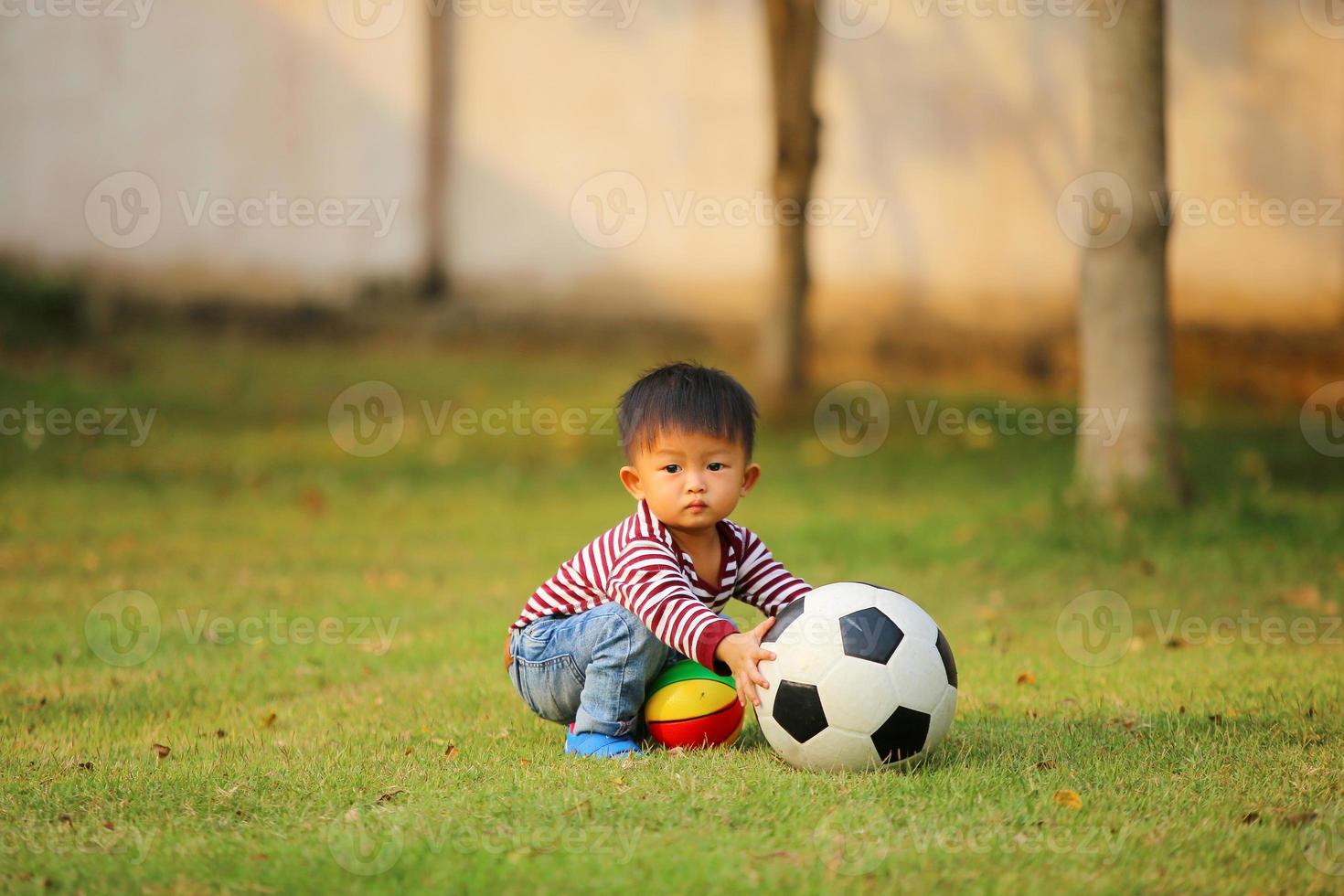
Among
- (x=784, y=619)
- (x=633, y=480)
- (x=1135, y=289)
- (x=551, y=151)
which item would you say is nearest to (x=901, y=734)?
(x=784, y=619)

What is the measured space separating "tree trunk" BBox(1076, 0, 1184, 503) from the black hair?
4905 millimetres

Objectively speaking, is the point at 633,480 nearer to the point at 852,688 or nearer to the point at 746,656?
the point at 746,656

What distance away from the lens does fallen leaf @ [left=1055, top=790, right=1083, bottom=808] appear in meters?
3.48

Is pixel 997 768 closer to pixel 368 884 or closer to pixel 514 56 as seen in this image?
pixel 368 884

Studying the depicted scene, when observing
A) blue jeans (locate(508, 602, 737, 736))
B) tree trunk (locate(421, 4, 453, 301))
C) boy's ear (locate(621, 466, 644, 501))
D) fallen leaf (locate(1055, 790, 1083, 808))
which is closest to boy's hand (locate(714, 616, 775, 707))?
blue jeans (locate(508, 602, 737, 736))

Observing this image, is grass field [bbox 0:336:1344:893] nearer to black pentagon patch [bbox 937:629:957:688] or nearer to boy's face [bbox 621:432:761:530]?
black pentagon patch [bbox 937:629:957:688]

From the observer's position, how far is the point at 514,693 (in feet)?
17.0

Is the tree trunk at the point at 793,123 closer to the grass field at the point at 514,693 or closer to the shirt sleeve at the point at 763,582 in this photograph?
the grass field at the point at 514,693

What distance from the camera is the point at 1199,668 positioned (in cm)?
550

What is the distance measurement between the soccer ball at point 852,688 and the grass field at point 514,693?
11cm

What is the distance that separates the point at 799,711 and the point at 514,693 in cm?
176

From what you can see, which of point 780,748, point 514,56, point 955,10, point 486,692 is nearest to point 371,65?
point 514,56

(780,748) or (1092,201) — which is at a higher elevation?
(1092,201)

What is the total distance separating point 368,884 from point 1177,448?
676 centimetres
